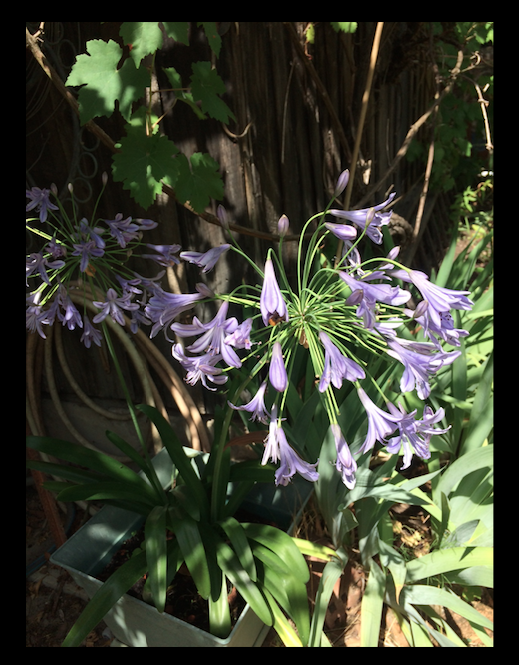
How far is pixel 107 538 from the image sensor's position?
155 centimetres

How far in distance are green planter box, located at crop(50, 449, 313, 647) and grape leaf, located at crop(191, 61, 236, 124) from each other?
118 centimetres

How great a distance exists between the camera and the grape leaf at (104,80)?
1.24 meters

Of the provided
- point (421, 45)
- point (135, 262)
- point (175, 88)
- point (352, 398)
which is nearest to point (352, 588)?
point (352, 398)

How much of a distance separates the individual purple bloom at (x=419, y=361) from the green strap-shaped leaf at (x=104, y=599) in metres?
0.94

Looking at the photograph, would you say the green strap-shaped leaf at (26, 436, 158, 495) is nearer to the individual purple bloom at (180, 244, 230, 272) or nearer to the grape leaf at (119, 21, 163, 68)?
the individual purple bloom at (180, 244, 230, 272)

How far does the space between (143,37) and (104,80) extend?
0.16 meters

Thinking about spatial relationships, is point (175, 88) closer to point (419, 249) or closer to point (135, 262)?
point (135, 262)

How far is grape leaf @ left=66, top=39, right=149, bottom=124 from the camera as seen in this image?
1.24 meters

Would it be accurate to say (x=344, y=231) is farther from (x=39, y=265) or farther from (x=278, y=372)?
(x=39, y=265)

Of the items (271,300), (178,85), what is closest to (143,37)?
(178,85)

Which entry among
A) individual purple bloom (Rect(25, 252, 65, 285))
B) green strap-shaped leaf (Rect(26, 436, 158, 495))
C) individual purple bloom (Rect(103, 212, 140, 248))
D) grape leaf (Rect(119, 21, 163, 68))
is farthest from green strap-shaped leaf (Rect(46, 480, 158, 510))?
grape leaf (Rect(119, 21, 163, 68))

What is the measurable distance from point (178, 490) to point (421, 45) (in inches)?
94.9

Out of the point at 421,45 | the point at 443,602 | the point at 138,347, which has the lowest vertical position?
the point at 443,602

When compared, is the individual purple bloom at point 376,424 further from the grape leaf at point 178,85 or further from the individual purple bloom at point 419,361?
the grape leaf at point 178,85
